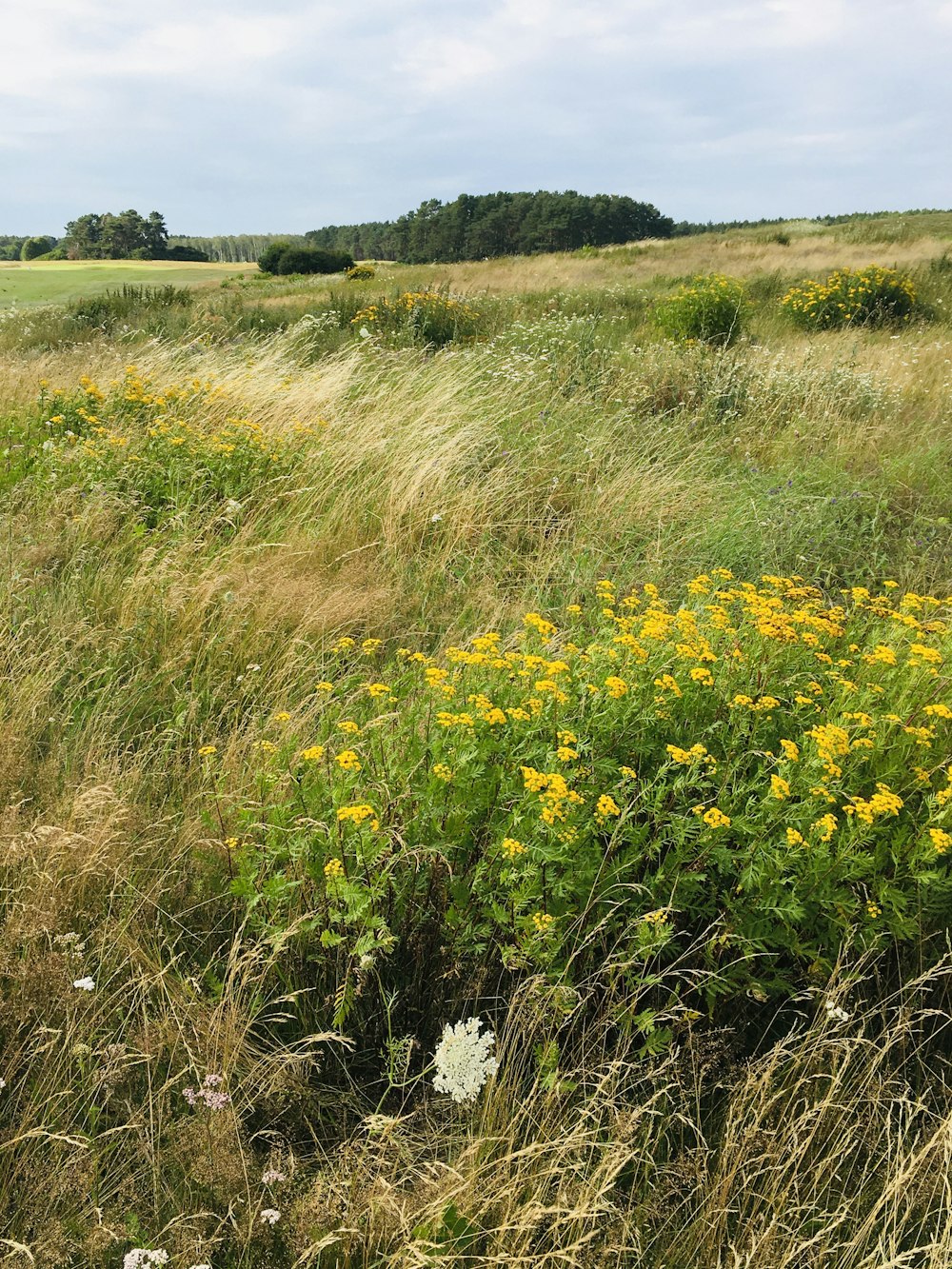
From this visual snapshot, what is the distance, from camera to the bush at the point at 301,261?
38341 mm

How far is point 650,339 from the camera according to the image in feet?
34.8

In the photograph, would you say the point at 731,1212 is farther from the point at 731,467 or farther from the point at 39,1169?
the point at 731,467

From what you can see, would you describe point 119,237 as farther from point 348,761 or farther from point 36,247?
point 348,761

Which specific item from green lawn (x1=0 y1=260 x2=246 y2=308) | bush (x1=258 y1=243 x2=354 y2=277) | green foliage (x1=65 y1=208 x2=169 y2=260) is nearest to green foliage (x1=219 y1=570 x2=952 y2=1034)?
green lawn (x1=0 y1=260 x2=246 y2=308)

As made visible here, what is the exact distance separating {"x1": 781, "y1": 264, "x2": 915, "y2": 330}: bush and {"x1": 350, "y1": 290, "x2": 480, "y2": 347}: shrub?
4953 millimetres

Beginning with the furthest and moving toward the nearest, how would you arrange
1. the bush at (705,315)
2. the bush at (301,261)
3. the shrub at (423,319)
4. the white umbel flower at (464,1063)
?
the bush at (301,261), the bush at (705,315), the shrub at (423,319), the white umbel flower at (464,1063)

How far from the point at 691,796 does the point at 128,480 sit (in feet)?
12.7

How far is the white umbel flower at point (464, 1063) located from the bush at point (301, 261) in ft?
131

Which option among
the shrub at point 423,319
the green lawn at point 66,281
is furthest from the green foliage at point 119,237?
the shrub at point 423,319

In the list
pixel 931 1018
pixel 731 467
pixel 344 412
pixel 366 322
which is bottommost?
pixel 931 1018

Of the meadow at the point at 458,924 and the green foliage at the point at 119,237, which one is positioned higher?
the green foliage at the point at 119,237

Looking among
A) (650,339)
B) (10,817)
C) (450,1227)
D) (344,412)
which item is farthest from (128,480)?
(650,339)

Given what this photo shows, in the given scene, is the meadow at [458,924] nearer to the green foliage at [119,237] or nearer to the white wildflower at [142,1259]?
A: the white wildflower at [142,1259]

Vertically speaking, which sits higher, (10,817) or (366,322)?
(366,322)
